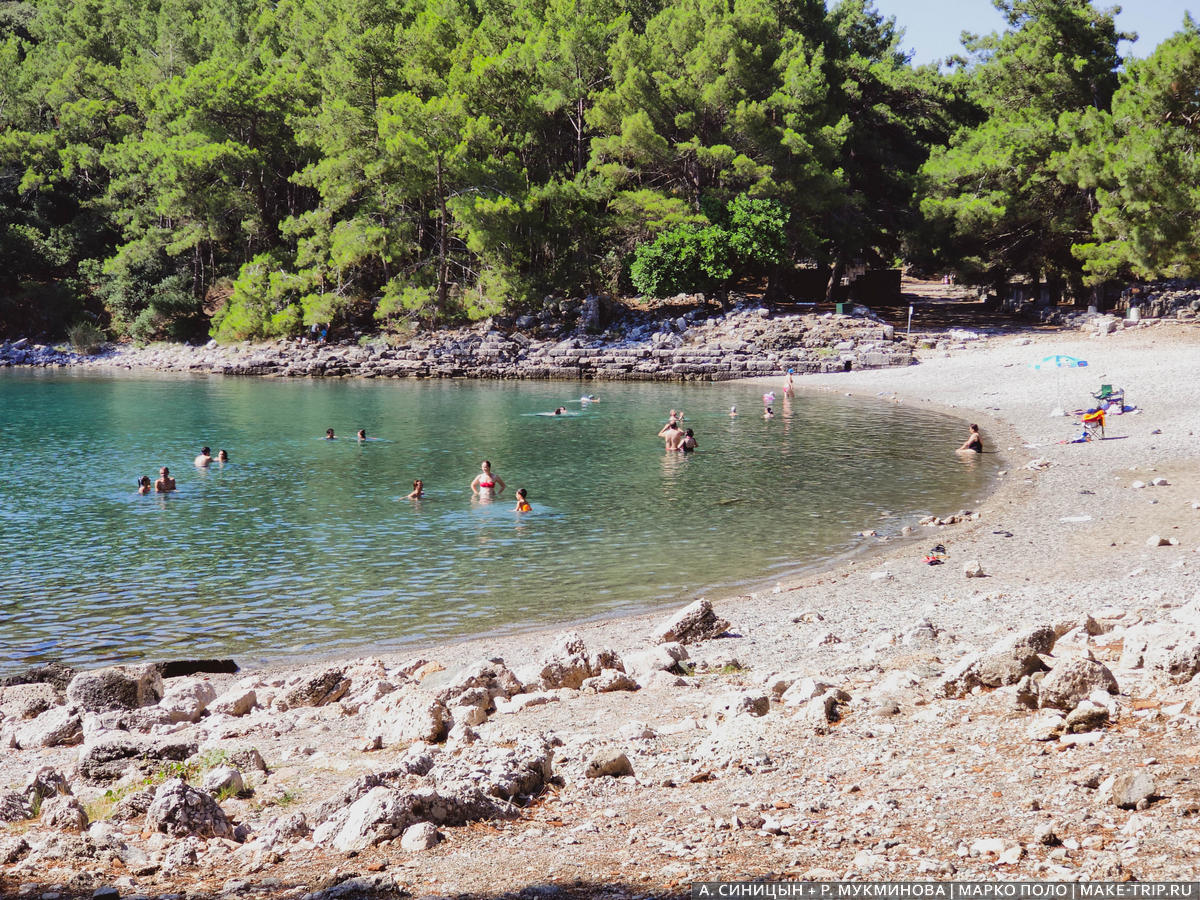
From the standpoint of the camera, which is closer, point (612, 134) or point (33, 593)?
point (33, 593)

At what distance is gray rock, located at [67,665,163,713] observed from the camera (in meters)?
11.0

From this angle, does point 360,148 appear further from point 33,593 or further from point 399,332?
point 33,593

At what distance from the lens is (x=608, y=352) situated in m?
61.8

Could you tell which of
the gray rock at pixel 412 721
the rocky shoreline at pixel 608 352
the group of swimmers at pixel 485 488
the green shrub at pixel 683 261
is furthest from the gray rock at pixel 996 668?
the green shrub at pixel 683 261

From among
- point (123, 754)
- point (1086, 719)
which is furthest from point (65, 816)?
point (1086, 719)

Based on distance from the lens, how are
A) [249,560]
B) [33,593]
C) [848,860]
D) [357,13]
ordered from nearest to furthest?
1. [848,860]
2. [33,593]
3. [249,560]
4. [357,13]

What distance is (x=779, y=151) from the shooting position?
65375 mm

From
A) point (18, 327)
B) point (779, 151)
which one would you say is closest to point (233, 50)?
point (18, 327)

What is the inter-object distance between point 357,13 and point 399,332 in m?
25.2

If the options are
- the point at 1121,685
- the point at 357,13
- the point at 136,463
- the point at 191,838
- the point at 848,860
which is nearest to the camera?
the point at 848,860

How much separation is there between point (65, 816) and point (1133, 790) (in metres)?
7.03

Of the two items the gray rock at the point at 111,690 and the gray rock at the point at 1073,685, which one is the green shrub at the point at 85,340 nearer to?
the gray rock at the point at 111,690

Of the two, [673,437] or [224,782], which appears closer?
[224,782]

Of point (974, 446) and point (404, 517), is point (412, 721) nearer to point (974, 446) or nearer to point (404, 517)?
point (404, 517)
